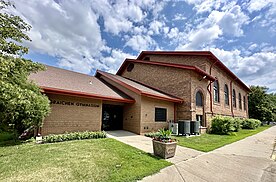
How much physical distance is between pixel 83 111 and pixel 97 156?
5468 millimetres

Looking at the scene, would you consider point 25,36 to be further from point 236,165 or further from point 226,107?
point 226,107

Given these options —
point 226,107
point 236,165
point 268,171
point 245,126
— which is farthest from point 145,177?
point 245,126

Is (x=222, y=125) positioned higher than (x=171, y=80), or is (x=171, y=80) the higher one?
(x=171, y=80)

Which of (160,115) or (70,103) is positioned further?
(160,115)

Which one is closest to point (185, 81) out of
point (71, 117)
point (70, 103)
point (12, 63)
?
point (70, 103)

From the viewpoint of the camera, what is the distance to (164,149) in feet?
21.0

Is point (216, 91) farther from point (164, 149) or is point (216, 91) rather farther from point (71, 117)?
point (71, 117)

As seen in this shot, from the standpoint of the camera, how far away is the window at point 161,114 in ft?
45.9

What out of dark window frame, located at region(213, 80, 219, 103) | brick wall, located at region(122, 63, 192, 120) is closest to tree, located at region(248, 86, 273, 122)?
dark window frame, located at region(213, 80, 219, 103)

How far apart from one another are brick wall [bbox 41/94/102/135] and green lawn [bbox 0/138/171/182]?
2.57 m

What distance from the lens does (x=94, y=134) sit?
33.1 ft

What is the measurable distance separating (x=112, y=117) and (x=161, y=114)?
445cm

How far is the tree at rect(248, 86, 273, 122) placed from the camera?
3638cm

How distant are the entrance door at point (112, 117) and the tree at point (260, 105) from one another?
36.3 m
